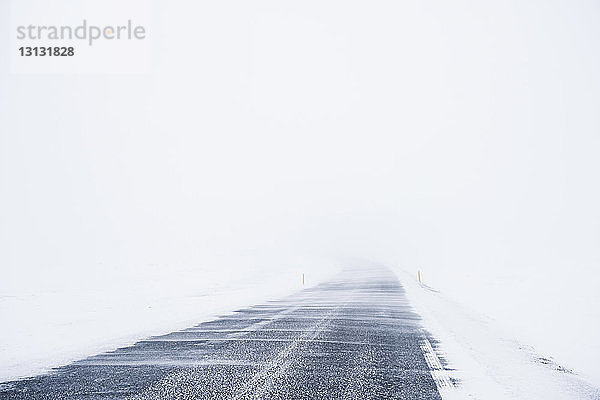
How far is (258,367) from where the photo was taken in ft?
21.5

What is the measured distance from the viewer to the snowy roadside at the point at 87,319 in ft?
26.3

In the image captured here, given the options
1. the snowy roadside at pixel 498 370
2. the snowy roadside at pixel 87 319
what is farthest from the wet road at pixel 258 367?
the snowy roadside at pixel 87 319

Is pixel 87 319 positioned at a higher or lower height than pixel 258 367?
lower

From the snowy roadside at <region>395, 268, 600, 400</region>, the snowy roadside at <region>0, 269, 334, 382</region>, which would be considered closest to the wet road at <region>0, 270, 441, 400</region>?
the snowy roadside at <region>395, 268, 600, 400</region>

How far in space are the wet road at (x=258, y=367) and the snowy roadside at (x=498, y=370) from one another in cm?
45

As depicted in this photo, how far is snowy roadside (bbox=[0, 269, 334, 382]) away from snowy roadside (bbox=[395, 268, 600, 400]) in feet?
20.7

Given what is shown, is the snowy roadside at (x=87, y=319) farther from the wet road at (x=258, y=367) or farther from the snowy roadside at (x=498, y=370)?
the snowy roadside at (x=498, y=370)

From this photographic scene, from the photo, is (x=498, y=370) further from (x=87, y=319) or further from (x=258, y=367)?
(x=87, y=319)

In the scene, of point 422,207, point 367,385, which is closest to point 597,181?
point 422,207

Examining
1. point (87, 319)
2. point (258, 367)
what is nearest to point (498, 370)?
point (258, 367)

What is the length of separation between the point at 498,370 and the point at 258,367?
3.76 meters

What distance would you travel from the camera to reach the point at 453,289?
1037 inches

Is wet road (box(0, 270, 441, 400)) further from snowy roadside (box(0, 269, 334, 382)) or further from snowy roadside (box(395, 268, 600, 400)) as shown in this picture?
snowy roadside (box(0, 269, 334, 382))

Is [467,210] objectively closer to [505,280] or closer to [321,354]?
[505,280]
